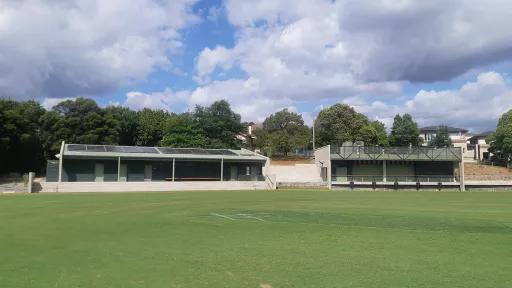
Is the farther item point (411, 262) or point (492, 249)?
point (492, 249)

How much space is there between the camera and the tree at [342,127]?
256 feet

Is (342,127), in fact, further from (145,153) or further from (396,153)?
(145,153)

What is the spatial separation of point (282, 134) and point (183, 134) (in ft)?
57.6

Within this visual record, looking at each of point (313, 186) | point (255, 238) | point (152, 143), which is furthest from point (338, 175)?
point (255, 238)

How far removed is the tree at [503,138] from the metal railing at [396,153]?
64.8ft

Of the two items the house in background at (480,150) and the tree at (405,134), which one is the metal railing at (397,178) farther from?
the house in background at (480,150)

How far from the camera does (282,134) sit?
76375mm

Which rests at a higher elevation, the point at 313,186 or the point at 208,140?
the point at 208,140

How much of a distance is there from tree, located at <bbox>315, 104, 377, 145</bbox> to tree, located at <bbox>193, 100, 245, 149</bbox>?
47.2ft

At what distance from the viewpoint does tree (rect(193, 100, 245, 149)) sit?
2810 inches

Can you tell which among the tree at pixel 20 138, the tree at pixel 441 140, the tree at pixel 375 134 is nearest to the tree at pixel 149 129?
the tree at pixel 20 138

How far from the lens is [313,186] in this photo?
5512 cm

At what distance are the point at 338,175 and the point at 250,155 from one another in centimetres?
1234

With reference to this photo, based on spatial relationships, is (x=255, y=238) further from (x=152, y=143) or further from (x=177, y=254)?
(x=152, y=143)
